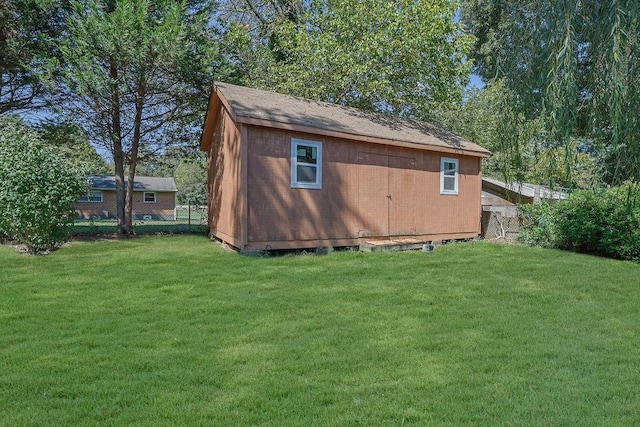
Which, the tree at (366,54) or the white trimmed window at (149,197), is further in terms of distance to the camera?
the white trimmed window at (149,197)

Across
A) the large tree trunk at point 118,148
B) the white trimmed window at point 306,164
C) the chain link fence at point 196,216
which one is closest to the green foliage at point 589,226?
the white trimmed window at point 306,164

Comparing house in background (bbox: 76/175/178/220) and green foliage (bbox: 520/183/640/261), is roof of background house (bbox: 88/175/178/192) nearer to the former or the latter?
house in background (bbox: 76/175/178/220)

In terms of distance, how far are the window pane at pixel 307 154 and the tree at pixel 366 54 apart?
5.42 metres

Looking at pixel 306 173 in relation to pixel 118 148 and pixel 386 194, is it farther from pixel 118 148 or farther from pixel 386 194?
pixel 118 148

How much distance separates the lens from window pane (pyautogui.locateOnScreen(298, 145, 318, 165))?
8.60m

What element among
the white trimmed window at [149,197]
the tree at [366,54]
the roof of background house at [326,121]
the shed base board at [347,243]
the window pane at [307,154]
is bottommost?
the shed base board at [347,243]

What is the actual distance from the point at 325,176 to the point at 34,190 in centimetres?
520

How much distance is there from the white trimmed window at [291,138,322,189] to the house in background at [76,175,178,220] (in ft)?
77.0

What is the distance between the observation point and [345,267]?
7.06 m

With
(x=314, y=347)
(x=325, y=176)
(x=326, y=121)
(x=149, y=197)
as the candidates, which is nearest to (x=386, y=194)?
(x=325, y=176)

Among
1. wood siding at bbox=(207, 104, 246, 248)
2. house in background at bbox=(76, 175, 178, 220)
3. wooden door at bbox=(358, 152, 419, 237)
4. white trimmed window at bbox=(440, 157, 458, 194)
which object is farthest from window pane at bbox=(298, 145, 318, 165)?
house in background at bbox=(76, 175, 178, 220)

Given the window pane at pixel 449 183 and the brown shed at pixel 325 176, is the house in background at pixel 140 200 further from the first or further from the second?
the window pane at pixel 449 183

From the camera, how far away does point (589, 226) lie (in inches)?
365

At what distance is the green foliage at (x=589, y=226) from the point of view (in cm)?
879
